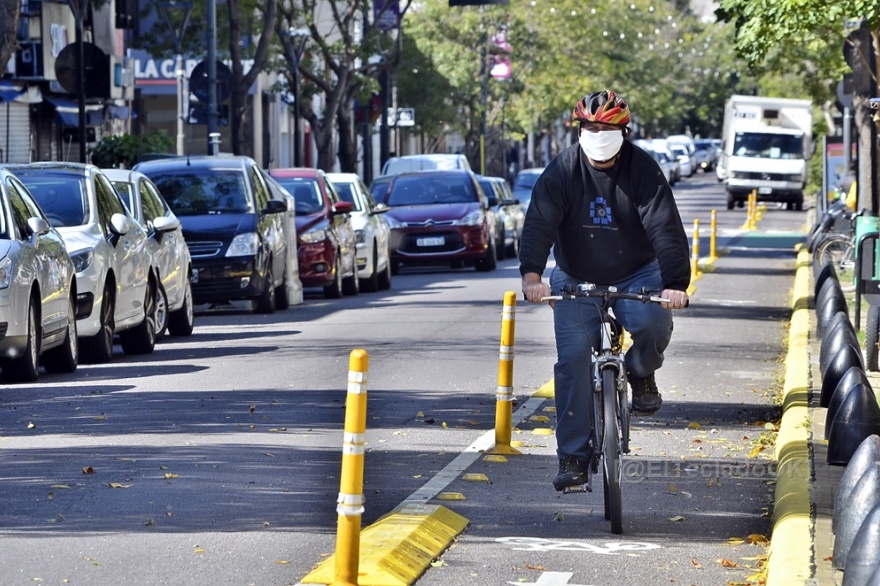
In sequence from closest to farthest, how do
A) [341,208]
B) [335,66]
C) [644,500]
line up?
[644,500]
[341,208]
[335,66]

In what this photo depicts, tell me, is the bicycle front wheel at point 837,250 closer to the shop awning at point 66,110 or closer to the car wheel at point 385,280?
the car wheel at point 385,280

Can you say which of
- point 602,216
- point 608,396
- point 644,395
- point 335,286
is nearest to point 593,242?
point 602,216

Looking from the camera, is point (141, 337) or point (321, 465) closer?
point (321, 465)

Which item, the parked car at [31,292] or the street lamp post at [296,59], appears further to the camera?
the street lamp post at [296,59]

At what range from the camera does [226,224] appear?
70.7 ft

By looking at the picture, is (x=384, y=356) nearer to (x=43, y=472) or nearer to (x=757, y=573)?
(x=43, y=472)

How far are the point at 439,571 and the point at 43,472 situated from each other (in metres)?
2.90

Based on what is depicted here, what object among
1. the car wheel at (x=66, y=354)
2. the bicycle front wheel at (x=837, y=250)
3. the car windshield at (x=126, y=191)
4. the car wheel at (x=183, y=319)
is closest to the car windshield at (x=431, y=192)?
the bicycle front wheel at (x=837, y=250)

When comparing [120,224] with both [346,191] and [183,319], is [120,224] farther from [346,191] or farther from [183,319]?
[346,191]

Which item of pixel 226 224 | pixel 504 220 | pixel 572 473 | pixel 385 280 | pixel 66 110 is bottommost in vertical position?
pixel 385 280

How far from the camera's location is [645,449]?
1096 centimetres

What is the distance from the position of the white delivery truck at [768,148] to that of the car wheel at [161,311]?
148 feet

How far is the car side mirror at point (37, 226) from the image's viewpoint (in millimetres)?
14062

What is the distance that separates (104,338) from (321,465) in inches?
248
